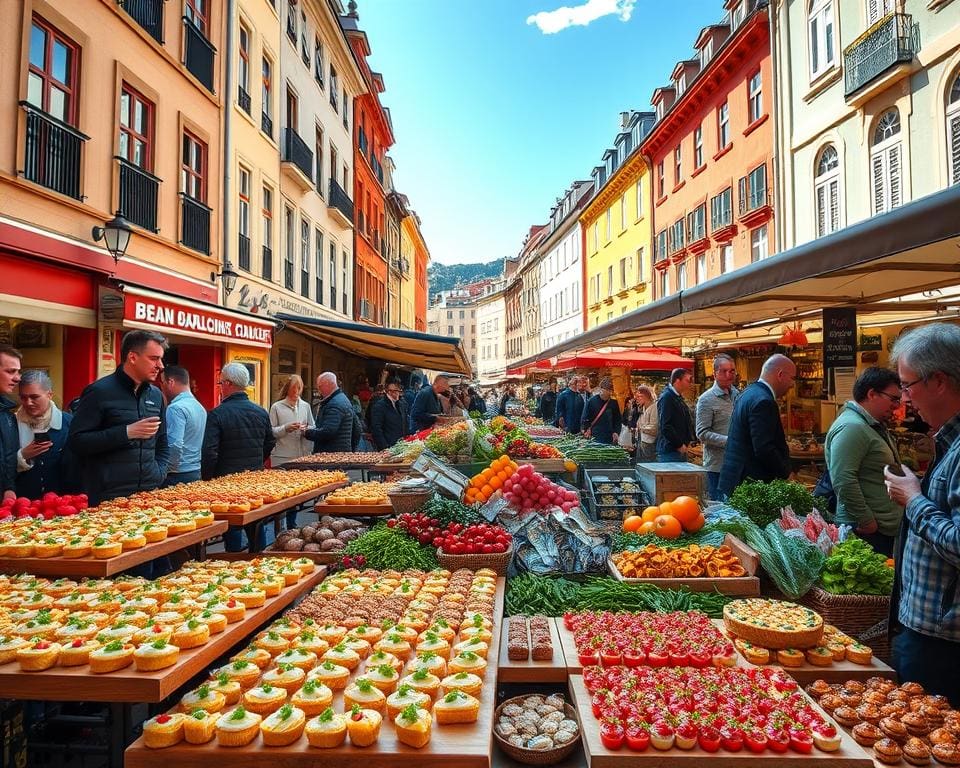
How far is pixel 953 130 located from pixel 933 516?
11.9 m

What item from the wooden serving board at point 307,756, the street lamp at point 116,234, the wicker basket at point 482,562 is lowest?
the wooden serving board at point 307,756

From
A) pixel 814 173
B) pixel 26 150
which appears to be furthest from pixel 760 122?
pixel 26 150

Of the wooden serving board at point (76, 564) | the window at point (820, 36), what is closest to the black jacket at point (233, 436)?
the wooden serving board at point (76, 564)

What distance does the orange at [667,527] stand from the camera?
4.69 metres

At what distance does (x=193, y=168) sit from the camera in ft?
41.6

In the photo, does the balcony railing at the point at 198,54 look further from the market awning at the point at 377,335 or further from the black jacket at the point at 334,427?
the black jacket at the point at 334,427

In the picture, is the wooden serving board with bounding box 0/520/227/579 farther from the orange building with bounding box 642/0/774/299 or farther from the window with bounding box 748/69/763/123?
the window with bounding box 748/69/763/123

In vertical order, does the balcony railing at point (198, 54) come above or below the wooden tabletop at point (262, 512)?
above

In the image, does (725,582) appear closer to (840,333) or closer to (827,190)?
(840,333)

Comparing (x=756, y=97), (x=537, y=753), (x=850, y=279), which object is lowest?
(x=537, y=753)

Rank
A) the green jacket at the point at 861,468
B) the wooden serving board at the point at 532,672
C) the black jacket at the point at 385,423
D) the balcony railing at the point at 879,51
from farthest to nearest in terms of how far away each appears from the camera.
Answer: the black jacket at the point at 385,423, the balcony railing at the point at 879,51, the green jacket at the point at 861,468, the wooden serving board at the point at 532,672

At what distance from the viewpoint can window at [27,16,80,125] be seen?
8.38 meters

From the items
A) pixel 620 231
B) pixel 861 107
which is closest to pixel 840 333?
pixel 861 107

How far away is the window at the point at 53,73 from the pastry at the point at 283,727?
9053mm
